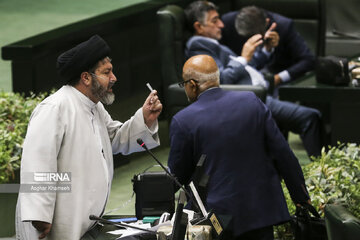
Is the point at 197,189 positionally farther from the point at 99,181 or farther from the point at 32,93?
the point at 32,93

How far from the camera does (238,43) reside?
8172 mm

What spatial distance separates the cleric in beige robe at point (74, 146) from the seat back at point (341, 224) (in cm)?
91

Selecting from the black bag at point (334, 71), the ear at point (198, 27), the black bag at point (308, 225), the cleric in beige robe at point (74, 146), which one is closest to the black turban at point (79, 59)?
the cleric in beige robe at point (74, 146)

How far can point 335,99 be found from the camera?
7.10 metres

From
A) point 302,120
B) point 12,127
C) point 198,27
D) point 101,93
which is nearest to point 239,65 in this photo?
point 198,27

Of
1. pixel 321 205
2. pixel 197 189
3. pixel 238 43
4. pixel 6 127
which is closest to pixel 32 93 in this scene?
pixel 6 127

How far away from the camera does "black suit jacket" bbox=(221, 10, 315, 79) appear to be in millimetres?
8180

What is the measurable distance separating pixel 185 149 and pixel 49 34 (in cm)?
305

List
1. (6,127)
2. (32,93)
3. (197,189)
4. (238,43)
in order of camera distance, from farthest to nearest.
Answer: (238,43) → (32,93) → (6,127) → (197,189)

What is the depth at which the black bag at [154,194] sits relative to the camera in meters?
4.32

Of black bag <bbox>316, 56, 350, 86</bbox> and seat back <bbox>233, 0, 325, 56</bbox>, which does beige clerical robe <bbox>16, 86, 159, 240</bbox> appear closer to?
black bag <bbox>316, 56, 350, 86</bbox>

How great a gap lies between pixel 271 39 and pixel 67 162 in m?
4.29

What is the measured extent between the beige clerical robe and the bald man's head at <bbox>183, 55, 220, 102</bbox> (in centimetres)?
71

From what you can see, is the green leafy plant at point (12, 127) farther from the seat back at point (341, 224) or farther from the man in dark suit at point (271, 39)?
the seat back at point (341, 224)
